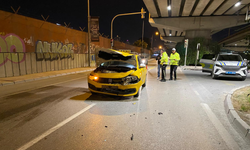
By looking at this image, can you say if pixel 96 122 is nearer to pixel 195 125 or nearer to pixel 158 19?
pixel 195 125

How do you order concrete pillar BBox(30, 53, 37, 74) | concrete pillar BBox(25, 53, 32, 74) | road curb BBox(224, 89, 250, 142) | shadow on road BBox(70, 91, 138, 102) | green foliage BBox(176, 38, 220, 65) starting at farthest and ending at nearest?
green foliage BBox(176, 38, 220, 65), concrete pillar BBox(30, 53, 37, 74), concrete pillar BBox(25, 53, 32, 74), shadow on road BBox(70, 91, 138, 102), road curb BBox(224, 89, 250, 142)

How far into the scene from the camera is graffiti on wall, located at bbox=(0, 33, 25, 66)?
10398 millimetres

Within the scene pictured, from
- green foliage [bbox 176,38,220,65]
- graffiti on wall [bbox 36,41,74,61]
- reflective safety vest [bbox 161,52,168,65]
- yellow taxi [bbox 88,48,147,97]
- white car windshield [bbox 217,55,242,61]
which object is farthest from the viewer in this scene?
green foliage [bbox 176,38,220,65]

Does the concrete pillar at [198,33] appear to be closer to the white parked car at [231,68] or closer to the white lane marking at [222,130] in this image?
the white parked car at [231,68]

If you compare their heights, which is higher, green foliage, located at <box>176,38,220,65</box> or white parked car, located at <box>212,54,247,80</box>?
green foliage, located at <box>176,38,220,65</box>

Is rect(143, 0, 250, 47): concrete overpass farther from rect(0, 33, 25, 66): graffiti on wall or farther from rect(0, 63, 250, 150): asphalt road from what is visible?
rect(0, 63, 250, 150): asphalt road

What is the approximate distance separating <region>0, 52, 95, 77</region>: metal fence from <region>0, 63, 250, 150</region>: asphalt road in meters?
6.33

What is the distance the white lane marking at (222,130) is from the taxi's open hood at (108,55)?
11.5 feet

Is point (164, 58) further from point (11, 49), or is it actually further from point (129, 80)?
point (11, 49)

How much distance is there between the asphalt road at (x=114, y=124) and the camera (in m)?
2.87

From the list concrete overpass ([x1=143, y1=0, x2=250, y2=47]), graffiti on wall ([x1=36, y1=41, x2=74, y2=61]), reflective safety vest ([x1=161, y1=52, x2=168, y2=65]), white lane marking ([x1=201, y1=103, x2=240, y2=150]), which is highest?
concrete overpass ([x1=143, y1=0, x2=250, y2=47])

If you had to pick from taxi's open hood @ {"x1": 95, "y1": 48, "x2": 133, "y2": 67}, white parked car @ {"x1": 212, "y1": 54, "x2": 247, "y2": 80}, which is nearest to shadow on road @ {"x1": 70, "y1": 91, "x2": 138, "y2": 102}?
taxi's open hood @ {"x1": 95, "y1": 48, "x2": 133, "y2": 67}

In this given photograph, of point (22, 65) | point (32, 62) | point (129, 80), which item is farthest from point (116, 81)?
point (32, 62)

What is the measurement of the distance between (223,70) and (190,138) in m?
8.31
